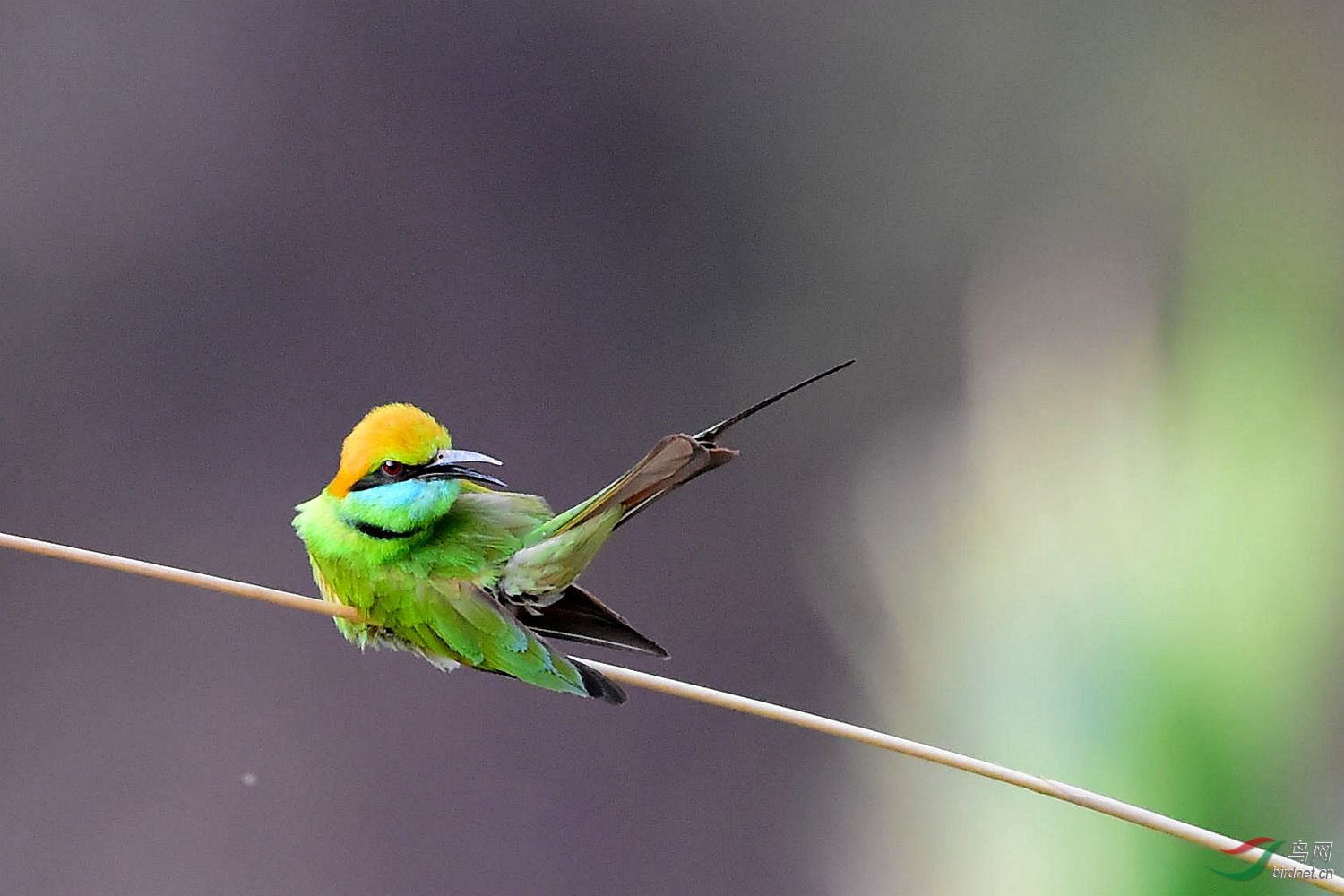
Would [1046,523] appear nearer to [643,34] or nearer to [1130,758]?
[1130,758]

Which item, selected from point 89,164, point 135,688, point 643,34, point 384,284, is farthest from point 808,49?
point 135,688

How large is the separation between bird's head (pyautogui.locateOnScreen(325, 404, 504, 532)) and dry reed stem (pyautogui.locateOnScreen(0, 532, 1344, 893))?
0.04 metres

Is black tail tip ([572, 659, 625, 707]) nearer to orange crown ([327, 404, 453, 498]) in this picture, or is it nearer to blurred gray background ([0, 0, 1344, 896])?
orange crown ([327, 404, 453, 498])

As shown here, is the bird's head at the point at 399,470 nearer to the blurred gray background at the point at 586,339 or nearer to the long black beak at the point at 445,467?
the long black beak at the point at 445,467

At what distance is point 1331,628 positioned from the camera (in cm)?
70

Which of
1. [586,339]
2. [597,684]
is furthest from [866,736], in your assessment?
[586,339]

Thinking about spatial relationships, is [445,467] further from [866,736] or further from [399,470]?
[866,736]

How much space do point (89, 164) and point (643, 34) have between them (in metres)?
0.41

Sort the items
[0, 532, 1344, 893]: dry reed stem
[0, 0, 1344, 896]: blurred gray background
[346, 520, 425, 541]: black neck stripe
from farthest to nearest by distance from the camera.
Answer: [0, 0, 1344, 896]: blurred gray background < [346, 520, 425, 541]: black neck stripe < [0, 532, 1344, 893]: dry reed stem

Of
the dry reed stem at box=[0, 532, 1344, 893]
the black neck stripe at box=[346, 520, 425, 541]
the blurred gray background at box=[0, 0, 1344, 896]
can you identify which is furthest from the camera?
the blurred gray background at box=[0, 0, 1344, 896]

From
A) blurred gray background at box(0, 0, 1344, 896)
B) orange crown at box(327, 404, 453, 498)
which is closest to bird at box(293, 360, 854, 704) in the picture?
orange crown at box(327, 404, 453, 498)

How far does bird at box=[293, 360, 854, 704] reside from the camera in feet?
1.14

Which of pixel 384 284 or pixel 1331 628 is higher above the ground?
pixel 384 284

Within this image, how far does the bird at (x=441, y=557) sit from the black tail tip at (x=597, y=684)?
0.08 ft
